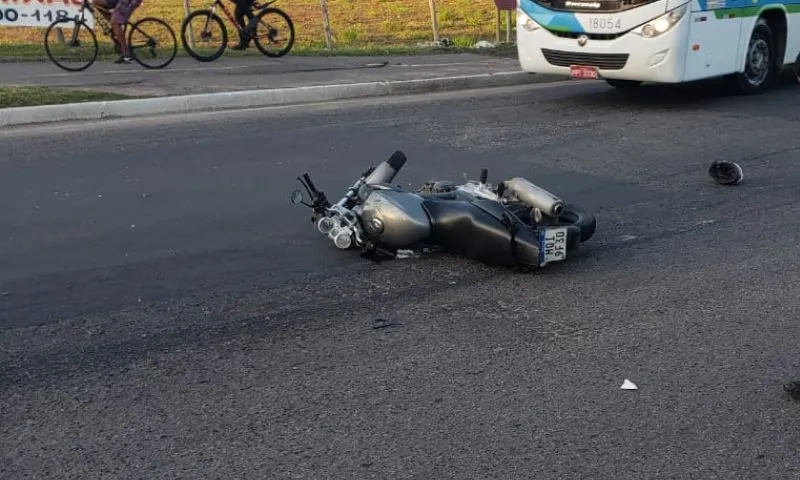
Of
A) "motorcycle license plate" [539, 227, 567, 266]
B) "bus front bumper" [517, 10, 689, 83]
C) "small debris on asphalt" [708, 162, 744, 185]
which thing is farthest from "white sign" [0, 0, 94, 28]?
"motorcycle license plate" [539, 227, 567, 266]

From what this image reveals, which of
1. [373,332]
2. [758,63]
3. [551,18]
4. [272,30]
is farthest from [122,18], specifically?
[373,332]

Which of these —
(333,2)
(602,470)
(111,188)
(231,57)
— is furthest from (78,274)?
(333,2)

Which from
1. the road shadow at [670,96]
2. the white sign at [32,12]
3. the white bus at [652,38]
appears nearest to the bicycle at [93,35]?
the white sign at [32,12]

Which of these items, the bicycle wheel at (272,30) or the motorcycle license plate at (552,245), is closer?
the motorcycle license plate at (552,245)

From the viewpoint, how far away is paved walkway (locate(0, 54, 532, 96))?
13.7 m

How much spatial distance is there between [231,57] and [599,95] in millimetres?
6398

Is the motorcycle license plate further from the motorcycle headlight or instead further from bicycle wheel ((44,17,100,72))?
bicycle wheel ((44,17,100,72))

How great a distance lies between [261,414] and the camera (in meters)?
4.34

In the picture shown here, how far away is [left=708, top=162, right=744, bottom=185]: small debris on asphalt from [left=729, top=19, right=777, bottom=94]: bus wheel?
5535 mm

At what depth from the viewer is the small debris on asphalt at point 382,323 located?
17.6 feet

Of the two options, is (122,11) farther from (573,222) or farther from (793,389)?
(793,389)

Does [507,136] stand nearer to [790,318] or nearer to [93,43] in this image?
[790,318]

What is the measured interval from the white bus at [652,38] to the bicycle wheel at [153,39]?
5.44 meters

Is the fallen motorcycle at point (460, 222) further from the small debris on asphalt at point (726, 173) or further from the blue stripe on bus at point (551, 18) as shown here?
the blue stripe on bus at point (551, 18)
